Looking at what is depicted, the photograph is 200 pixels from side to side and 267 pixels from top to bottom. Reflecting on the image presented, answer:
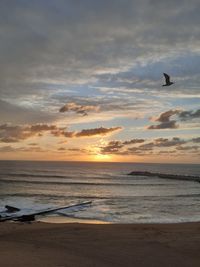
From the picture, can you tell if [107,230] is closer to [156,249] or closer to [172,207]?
[156,249]

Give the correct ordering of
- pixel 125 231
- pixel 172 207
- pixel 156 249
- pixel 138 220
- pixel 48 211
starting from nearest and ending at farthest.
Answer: pixel 156 249 → pixel 125 231 → pixel 138 220 → pixel 48 211 → pixel 172 207

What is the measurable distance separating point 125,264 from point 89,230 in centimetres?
865

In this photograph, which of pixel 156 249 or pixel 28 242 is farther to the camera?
pixel 28 242

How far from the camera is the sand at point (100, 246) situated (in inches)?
518

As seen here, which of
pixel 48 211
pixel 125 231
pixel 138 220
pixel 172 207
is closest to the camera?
pixel 125 231

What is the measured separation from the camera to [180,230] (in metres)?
21.9

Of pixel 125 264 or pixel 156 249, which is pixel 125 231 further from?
pixel 125 264

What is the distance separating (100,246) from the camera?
16500mm

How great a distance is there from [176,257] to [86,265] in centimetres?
368

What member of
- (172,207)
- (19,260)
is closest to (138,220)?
(172,207)

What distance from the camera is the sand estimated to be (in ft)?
43.1

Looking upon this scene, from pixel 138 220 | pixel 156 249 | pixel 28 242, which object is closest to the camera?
pixel 156 249

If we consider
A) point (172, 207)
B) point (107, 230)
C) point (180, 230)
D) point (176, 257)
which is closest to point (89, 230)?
point (107, 230)

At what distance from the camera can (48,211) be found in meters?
31.0
